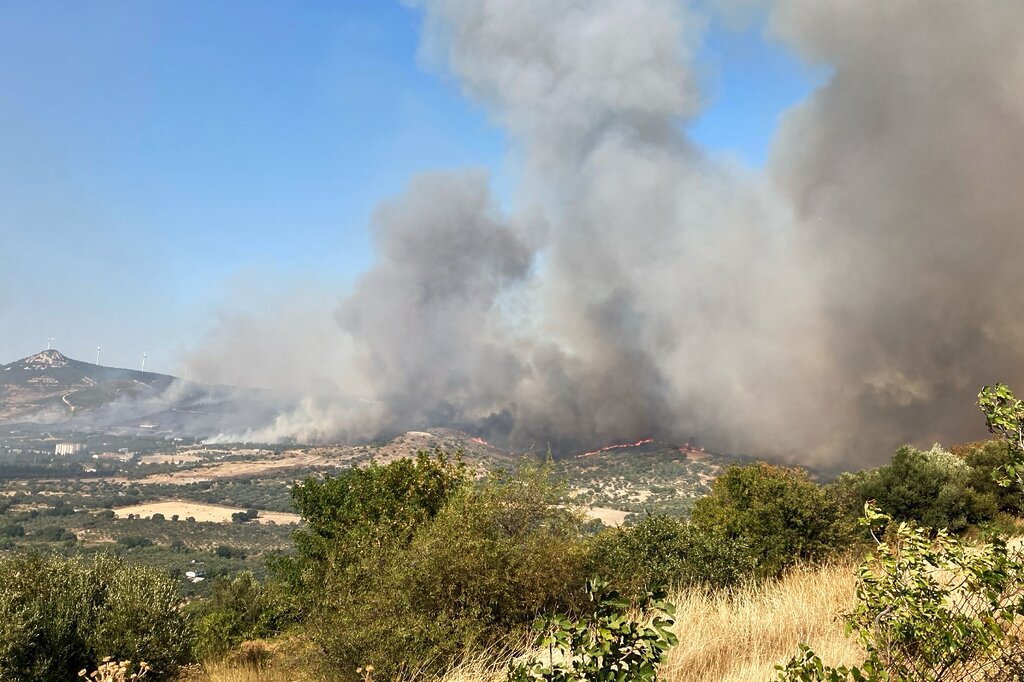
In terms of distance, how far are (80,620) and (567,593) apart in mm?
15437

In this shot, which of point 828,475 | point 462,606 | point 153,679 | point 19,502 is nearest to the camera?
point 462,606

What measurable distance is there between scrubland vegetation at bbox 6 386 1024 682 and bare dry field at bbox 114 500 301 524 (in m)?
118

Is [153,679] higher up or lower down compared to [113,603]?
lower down

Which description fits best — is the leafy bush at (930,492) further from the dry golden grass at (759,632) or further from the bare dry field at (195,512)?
the bare dry field at (195,512)

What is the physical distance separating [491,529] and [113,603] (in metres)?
12.5

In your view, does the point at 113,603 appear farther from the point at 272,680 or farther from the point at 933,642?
the point at 933,642

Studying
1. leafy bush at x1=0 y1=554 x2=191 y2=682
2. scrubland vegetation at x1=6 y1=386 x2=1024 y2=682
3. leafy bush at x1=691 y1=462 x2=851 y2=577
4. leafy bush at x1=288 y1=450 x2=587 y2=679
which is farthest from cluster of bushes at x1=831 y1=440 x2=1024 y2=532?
leafy bush at x1=0 y1=554 x2=191 y2=682

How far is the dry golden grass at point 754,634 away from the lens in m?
6.82

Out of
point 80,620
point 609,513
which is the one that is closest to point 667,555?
point 80,620

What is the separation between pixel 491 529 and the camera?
18.1 meters

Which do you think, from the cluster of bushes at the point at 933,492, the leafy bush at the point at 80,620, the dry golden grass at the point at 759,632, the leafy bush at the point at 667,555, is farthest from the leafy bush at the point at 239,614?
the cluster of bushes at the point at 933,492

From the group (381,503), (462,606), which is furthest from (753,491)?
(462,606)

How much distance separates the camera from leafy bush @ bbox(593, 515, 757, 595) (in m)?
18.1

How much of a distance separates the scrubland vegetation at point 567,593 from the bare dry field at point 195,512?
117553 millimetres
